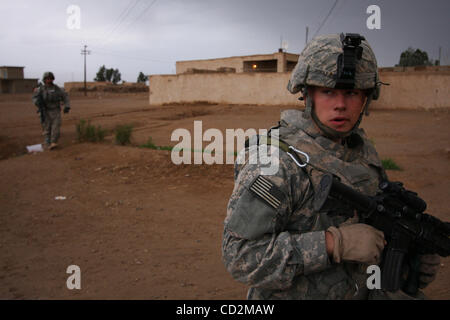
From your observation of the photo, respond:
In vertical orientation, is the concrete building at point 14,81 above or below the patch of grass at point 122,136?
above

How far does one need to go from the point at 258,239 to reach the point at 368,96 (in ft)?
3.22

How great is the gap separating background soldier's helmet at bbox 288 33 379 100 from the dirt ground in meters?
2.11

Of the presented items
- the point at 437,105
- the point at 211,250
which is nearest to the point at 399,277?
the point at 211,250

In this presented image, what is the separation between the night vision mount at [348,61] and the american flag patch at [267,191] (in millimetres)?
550

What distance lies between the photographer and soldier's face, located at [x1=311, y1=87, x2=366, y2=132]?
1.60 metres

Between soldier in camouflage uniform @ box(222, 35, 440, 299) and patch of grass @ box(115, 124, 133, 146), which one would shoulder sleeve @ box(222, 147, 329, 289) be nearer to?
soldier in camouflage uniform @ box(222, 35, 440, 299)

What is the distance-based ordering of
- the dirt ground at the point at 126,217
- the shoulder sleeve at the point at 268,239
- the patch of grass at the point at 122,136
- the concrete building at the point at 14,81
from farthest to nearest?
1. the concrete building at the point at 14,81
2. the patch of grass at the point at 122,136
3. the dirt ground at the point at 126,217
4. the shoulder sleeve at the point at 268,239

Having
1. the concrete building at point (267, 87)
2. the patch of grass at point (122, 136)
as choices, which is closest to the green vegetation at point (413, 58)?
the concrete building at point (267, 87)

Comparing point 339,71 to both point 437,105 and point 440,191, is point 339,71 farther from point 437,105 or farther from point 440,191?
point 437,105

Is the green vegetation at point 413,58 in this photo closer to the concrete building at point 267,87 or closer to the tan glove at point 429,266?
the concrete building at point 267,87

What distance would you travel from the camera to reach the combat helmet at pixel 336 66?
1.59 m

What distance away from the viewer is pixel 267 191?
1.37 m

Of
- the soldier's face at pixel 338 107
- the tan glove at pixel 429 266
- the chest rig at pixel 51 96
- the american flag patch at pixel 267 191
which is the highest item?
the chest rig at pixel 51 96
